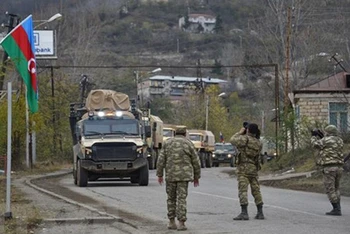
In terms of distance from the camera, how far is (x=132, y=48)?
147750mm

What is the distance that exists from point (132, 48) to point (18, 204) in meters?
128

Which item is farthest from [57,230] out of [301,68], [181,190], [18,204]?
[301,68]

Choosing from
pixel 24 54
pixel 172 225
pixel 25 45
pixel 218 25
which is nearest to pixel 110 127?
pixel 25 45

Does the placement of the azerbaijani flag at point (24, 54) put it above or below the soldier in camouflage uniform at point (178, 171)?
above

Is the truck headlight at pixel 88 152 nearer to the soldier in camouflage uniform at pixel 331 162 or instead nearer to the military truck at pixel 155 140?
the soldier in camouflage uniform at pixel 331 162

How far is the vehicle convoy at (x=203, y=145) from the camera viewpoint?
194 ft

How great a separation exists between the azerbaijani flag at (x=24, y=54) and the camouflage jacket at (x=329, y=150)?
5983mm

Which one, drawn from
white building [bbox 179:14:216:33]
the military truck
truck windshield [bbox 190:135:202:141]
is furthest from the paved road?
white building [bbox 179:14:216:33]

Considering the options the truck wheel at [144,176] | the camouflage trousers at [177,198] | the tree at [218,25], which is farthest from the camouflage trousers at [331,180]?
the tree at [218,25]

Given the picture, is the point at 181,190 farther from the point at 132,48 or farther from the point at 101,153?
the point at 132,48

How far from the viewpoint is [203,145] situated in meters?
59.6

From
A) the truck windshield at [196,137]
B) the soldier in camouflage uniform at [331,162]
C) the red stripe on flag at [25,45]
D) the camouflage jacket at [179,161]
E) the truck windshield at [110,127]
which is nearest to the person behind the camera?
the camouflage jacket at [179,161]

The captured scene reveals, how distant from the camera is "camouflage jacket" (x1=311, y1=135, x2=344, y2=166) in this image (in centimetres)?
1855

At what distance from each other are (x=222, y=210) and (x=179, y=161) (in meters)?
4.08
